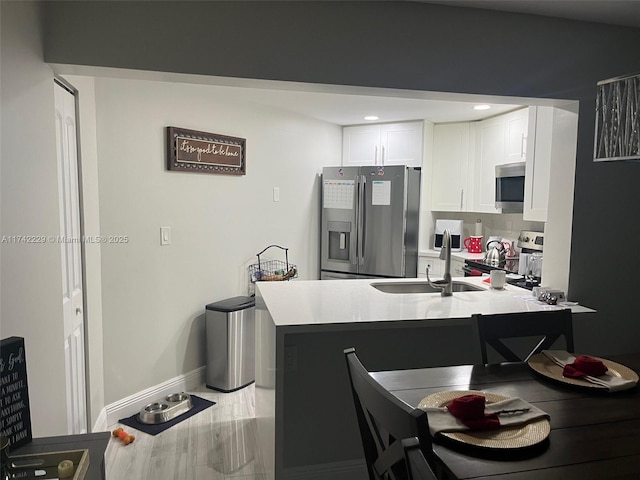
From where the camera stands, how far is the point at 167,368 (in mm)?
3441

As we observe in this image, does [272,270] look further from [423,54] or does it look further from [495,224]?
[423,54]

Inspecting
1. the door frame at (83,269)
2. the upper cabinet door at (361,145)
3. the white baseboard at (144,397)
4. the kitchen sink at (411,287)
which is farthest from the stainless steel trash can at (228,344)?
the upper cabinet door at (361,145)

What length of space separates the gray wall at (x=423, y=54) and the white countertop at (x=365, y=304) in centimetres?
39

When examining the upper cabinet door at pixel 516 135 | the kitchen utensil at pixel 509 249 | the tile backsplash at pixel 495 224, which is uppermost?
the upper cabinet door at pixel 516 135

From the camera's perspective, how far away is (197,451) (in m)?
2.73

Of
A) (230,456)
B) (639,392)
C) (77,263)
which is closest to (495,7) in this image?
(639,392)

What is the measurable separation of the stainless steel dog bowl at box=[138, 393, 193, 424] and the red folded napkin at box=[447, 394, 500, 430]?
235 cm

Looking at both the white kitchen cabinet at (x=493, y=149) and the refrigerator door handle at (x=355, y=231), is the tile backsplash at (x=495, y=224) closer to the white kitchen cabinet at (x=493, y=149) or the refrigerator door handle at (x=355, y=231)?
the white kitchen cabinet at (x=493, y=149)

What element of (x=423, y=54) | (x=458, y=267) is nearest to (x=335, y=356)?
(x=423, y=54)

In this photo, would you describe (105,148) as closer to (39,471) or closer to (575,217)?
(39,471)

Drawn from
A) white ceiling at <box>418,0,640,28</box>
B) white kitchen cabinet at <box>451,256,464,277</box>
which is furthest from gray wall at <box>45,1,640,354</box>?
white kitchen cabinet at <box>451,256,464,277</box>

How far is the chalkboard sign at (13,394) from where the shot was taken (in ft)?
4.46

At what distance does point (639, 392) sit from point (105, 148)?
2960 mm

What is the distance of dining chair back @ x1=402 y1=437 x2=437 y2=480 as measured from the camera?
84 cm
